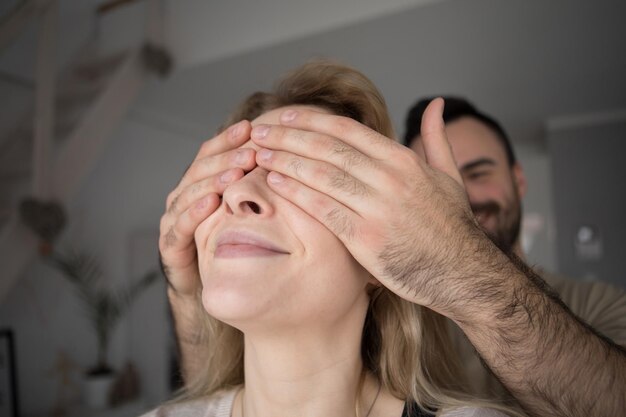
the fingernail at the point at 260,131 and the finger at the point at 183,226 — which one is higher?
the fingernail at the point at 260,131

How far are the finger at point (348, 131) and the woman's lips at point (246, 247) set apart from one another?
20 centimetres

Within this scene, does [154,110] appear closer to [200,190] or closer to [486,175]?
[486,175]

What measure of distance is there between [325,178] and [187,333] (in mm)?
685

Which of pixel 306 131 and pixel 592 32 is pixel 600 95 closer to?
pixel 592 32

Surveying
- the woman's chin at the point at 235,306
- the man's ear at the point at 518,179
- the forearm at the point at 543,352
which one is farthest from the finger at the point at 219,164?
the man's ear at the point at 518,179

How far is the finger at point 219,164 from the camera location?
2.58 ft

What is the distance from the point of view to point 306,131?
73cm

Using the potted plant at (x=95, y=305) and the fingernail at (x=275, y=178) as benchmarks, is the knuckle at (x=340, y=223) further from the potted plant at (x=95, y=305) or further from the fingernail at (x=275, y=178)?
the potted plant at (x=95, y=305)

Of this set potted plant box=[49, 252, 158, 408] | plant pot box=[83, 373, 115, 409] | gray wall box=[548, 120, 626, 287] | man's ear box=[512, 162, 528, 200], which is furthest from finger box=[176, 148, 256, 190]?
gray wall box=[548, 120, 626, 287]

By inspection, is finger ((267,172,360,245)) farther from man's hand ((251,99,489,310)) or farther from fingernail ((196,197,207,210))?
fingernail ((196,197,207,210))

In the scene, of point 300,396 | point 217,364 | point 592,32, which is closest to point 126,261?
point 217,364

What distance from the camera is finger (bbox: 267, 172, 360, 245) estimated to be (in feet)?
2.25

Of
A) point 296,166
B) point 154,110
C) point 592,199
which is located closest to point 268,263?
point 296,166

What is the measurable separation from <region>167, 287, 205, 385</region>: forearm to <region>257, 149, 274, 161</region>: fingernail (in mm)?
503
